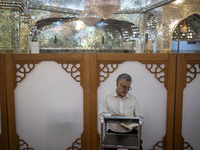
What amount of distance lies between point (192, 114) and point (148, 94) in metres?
0.72

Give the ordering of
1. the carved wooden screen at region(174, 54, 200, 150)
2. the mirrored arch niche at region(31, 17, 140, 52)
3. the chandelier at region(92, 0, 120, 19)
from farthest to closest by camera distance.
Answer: the mirrored arch niche at region(31, 17, 140, 52) < the chandelier at region(92, 0, 120, 19) < the carved wooden screen at region(174, 54, 200, 150)

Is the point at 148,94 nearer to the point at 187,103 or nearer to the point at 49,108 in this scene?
the point at 187,103

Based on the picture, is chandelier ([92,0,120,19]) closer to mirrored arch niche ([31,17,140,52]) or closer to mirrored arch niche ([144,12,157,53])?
mirrored arch niche ([144,12,157,53])

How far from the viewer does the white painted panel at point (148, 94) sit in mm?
3010

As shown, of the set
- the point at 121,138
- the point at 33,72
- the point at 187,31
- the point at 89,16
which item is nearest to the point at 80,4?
the point at 89,16

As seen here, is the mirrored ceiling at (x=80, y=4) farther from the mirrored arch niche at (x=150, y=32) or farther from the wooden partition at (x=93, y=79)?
the wooden partition at (x=93, y=79)

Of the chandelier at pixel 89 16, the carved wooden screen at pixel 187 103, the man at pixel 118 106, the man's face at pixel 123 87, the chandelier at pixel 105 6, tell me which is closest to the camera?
the man's face at pixel 123 87

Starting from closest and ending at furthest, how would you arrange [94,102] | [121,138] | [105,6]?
[121,138] < [94,102] < [105,6]

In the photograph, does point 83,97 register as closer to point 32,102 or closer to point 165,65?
point 32,102

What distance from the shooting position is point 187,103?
9.97 feet

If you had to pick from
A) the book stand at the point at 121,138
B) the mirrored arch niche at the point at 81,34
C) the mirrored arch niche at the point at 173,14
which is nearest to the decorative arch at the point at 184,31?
the mirrored arch niche at the point at 173,14

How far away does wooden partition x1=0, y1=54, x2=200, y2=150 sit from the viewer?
2.96m

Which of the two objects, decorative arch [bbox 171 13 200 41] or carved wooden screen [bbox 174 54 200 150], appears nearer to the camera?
carved wooden screen [bbox 174 54 200 150]

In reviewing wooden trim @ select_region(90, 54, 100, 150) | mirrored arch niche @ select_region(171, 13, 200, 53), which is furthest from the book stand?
mirrored arch niche @ select_region(171, 13, 200, 53)
